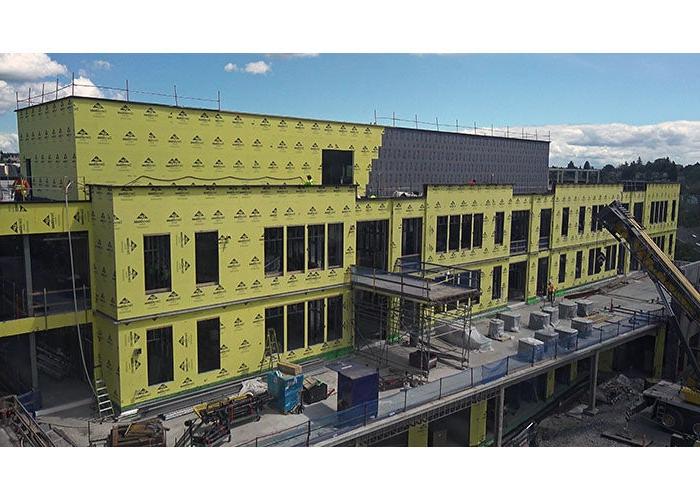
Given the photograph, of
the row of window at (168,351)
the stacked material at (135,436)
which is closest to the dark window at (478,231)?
the row of window at (168,351)

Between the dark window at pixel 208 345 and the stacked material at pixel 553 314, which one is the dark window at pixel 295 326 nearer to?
the dark window at pixel 208 345

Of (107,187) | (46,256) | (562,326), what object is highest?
(107,187)

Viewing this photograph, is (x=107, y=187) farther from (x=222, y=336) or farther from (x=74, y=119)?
(x=222, y=336)

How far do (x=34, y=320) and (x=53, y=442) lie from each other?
13.7 ft

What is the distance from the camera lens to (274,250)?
22.1 meters

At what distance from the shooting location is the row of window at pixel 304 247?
72.1ft

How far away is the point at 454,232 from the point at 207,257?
14.1 meters

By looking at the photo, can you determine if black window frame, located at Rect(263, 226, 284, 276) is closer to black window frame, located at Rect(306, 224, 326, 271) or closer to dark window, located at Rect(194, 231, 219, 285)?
black window frame, located at Rect(306, 224, 326, 271)

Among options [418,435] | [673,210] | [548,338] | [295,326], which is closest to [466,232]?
[548,338]

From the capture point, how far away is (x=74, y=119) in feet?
65.3

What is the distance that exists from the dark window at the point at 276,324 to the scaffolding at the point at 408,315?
3703 millimetres
